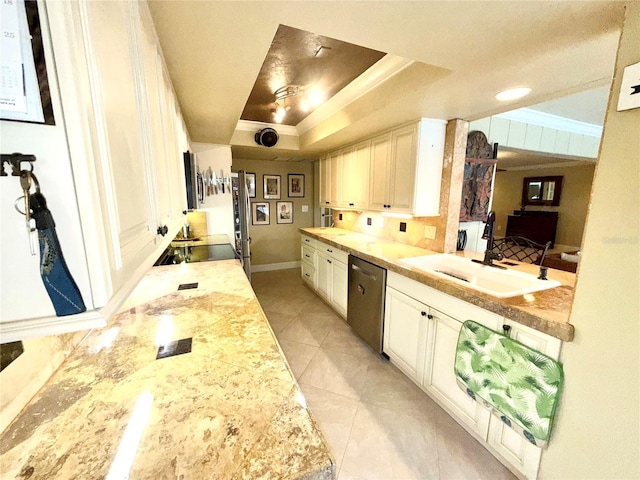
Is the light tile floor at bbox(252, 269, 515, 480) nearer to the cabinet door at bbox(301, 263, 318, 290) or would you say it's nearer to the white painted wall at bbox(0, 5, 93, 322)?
the cabinet door at bbox(301, 263, 318, 290)

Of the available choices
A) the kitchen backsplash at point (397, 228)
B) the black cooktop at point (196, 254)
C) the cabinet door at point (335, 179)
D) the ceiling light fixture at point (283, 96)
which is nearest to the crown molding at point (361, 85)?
the ceiling light fixture at point (283, 96)

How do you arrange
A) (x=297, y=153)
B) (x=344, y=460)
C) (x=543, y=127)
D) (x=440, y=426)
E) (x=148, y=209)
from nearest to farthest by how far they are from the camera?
(x=148, y=209) → (x=344, y=460) → (x=440, y=426) → (x=543, y=127) → (x=297, y=153)

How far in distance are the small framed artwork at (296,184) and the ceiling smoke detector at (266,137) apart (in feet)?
4.90

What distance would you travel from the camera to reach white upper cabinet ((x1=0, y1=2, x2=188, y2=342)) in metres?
0.40

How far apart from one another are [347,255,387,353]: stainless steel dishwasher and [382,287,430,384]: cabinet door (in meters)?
0.07

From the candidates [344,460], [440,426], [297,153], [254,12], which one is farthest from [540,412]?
[297,153]

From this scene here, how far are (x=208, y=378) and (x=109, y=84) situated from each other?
33.0 inches

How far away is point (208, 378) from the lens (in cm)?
83

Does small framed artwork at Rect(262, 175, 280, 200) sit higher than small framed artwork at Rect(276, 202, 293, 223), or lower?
higher

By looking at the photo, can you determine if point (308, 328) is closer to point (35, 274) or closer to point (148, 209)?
point (148, 209)

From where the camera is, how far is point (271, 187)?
4.80 m

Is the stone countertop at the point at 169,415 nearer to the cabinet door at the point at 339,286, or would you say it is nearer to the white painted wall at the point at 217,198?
the cabinet door at the point at 339,286

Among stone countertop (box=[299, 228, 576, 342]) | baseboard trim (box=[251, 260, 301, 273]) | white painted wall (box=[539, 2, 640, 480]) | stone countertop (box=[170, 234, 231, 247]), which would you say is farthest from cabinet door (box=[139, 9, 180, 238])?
baseboard trim (box=[251, 260, 301, 273])

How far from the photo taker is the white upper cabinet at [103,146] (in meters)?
0.40
